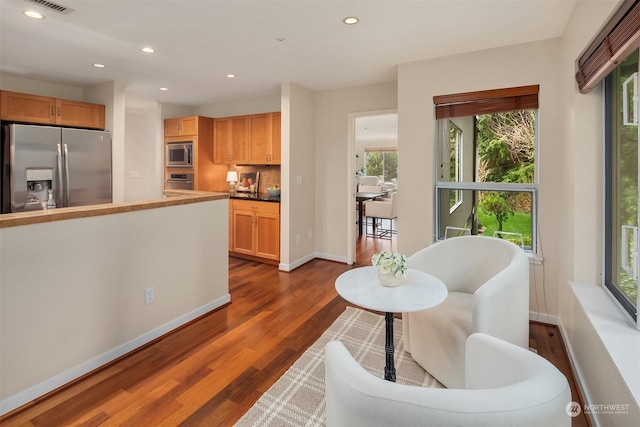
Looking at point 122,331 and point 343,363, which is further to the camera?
point 122,331

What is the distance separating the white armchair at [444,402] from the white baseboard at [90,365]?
190cm

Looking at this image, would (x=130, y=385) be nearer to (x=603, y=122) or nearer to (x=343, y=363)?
(x=343, y=363)

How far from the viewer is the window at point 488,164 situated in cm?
304

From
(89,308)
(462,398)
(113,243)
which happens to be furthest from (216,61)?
(462,398)

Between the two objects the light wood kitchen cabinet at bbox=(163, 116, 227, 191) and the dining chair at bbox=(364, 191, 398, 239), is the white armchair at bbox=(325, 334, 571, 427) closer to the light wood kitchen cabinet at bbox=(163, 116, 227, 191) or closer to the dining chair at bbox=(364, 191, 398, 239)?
the light wood kitchen cabinet at bbox=(163, 116, 227, 191)

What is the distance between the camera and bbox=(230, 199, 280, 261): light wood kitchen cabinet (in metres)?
4.61

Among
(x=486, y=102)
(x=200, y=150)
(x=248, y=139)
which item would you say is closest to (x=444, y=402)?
(x=486, y=102)

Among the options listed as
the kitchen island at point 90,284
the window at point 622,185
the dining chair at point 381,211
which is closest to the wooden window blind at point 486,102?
the window at point 622,185

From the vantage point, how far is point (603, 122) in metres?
2.13

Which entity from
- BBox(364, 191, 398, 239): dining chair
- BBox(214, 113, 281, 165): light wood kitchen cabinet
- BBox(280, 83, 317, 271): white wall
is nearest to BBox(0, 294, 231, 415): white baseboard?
BBox(280, 83, 317, 271): white wall

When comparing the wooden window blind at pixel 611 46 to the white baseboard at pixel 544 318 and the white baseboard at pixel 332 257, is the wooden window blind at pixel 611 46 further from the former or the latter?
the white baseboard at pixel 332 257

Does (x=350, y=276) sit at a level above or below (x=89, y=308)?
above

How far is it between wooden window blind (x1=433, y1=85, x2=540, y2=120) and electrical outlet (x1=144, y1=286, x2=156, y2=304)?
300 centimetres

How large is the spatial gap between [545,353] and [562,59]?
90.3 inches
